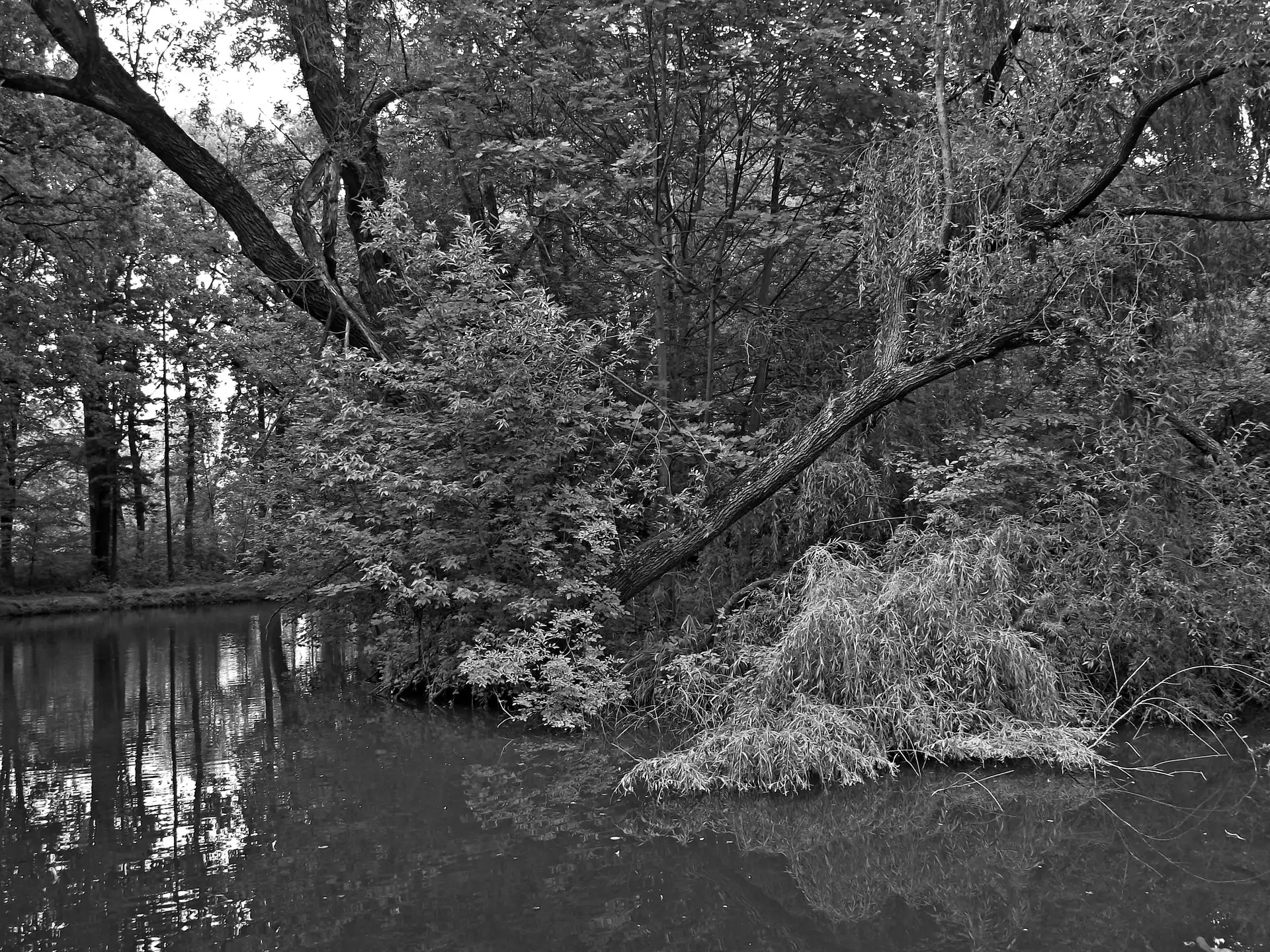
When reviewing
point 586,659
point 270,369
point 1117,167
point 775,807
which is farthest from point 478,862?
point 270,369

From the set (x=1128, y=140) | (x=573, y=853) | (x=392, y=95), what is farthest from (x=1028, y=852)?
(x=392, y=95)

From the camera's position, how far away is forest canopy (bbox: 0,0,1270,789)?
7.32 metres

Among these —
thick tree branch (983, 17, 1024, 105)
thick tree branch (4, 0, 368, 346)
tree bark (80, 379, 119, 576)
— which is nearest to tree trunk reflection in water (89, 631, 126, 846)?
thick tree branch (4, 0, 368, 346)

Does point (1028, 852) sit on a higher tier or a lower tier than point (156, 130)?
lower

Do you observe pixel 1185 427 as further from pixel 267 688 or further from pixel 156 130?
pixel 156 130

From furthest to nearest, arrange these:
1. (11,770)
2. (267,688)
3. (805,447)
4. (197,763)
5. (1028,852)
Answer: (267,688), (805,447), (197,763), (11,770), (1028,852)

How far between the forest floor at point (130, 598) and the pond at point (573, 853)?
51.2 feet

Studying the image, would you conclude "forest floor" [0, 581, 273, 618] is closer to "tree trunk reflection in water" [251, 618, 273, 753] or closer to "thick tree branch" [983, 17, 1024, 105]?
"tree trunk reflection in water" [251, 618, 273, 753]

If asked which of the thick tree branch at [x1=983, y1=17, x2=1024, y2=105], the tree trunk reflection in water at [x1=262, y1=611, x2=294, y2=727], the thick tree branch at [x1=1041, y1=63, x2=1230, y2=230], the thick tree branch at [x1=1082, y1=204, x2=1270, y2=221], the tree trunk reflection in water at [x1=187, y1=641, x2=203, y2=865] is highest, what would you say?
the thick tree branch at [x1=983, y1=17, x2=1024, y2=105]

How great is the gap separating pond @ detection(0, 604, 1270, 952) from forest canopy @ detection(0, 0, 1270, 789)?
63 cm

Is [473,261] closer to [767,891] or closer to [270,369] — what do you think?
[270,369]

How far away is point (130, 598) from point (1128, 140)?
24364 mm

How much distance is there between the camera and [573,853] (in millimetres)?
5043

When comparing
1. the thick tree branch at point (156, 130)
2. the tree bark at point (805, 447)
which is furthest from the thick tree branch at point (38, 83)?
the tree bark at point (805, 447)
